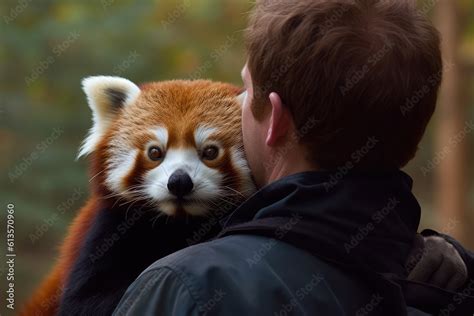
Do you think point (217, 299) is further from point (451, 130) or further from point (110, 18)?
point (451, 130)

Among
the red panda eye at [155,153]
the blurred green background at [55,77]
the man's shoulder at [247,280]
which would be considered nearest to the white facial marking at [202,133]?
the red panda eye at [155,153]

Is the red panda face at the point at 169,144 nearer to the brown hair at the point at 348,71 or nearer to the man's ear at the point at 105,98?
the man's ear at the point at 105,98

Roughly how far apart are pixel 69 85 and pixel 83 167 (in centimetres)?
79

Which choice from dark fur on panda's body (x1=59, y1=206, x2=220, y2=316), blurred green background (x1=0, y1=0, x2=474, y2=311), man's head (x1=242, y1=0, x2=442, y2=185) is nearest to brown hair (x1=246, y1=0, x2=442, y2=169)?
man's head (x1=242, y1=0, x2=442, y2=185)

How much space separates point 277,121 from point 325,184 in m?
0.17

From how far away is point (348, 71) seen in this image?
4.73 ft

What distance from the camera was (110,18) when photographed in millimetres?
6164

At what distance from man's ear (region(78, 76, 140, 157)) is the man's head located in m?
1.00

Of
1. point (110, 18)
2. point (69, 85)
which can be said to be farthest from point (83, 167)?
point (110, 18)

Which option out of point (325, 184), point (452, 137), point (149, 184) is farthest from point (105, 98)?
point (452, 137)

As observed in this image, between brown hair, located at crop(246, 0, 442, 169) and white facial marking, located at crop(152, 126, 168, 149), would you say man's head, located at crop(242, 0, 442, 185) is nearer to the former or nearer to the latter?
brown hair, located at crop(246, 0, 442, 169)

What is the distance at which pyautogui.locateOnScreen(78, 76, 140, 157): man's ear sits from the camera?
2.49 m

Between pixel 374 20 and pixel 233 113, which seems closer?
pixel 374 20

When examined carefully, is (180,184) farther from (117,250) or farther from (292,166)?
(292,166)
